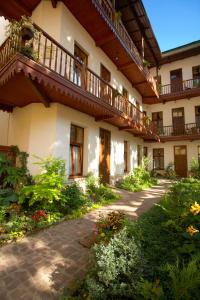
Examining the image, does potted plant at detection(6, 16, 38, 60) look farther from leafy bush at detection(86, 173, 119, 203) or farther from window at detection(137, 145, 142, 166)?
window at detection(137, 145, 142, 166)

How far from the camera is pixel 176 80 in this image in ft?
61.0

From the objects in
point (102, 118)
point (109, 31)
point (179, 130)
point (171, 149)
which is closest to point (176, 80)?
point (179, 130)

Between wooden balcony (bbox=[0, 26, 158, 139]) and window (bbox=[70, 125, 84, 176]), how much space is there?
40.5 inches

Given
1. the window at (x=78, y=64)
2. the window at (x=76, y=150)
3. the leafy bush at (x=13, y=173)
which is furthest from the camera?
the window at (x=76, y=150)

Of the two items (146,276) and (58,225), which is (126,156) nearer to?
(58,225)

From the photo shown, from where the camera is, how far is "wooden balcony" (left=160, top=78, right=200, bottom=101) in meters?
16.8

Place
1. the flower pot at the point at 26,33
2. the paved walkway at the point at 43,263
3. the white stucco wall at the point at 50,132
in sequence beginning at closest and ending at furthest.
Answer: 1. the paved walkway at the point at 43,263
2. the flower pot at the point at 26,33
3. the white stucco wall at the point at 50,132

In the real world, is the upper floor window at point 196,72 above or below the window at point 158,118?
above

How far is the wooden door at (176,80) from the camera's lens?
18250 millimetres

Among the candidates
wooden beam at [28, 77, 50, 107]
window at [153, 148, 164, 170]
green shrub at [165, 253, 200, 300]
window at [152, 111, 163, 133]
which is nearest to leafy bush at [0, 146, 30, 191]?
wooden beam at [28, 77, 50, 107]

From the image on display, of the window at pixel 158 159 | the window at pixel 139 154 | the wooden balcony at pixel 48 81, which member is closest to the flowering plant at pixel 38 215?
the wooden balcony at pixel 48 81

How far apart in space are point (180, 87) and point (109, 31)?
11.8 metres

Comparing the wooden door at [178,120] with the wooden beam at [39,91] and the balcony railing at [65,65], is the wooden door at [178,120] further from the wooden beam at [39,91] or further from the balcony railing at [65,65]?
the wooden beam at [39,91]

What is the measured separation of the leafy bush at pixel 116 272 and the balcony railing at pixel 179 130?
15153mm
